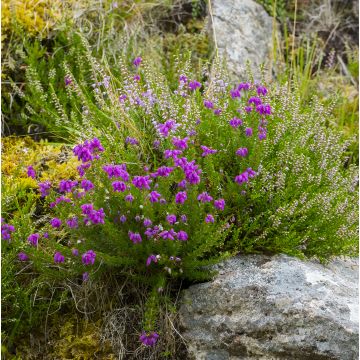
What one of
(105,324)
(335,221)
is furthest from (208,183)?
(105,324)

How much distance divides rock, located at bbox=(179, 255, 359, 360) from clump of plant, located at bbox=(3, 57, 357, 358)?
0.40 feet

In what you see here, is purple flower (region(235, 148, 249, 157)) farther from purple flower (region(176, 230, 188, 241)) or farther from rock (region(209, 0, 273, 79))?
rock (region(209, 0, 273, 79))

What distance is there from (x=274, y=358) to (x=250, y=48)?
3.29 m

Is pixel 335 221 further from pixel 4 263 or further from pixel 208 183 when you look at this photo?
pixel 4 263

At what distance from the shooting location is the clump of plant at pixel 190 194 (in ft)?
8.59

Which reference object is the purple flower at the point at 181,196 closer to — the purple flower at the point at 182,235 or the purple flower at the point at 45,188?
the purple flower at the point at 182,235

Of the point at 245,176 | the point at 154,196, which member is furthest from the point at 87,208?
the point at 245,176

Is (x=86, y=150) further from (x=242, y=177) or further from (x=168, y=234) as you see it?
(x=242, y=177)

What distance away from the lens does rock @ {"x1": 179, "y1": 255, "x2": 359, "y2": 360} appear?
8.58 ft

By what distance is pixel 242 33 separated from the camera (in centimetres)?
526

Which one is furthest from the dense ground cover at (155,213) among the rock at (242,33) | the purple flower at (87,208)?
the rock at (242,33)

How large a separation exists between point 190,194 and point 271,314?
70cm

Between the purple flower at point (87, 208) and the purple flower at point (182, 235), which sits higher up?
the purple flower at point (87, 208)

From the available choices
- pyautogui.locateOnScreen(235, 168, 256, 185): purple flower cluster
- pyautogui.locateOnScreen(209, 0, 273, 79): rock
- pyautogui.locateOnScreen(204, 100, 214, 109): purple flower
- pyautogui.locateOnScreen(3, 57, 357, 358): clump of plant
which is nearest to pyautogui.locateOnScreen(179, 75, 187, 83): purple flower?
pyautogui.locateOnScreen(3, 57, 357, 358): clump of plant
